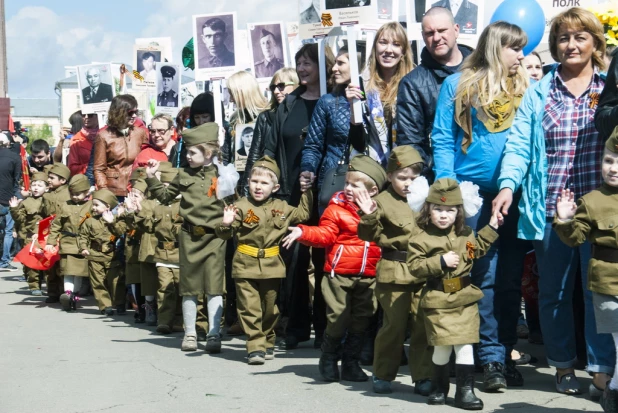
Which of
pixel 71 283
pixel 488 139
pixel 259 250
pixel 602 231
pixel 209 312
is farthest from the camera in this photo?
pixel 71 283

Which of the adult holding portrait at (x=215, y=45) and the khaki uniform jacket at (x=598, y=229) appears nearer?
the khaki uniform jacket at (x=598, y=229)

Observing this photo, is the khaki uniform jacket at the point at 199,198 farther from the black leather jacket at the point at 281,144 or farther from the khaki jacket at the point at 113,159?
the khaki jacket at the point at 113,159

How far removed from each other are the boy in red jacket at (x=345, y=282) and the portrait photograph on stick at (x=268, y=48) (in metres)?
6.00

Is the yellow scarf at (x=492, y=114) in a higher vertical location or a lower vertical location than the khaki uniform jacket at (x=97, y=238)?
higher

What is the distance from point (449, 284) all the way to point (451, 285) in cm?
1

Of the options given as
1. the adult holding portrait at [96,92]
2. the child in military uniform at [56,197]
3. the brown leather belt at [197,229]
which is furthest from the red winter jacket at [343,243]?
the adult holding portrait at [96,92]

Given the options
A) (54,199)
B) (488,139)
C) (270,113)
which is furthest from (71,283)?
(488,139)

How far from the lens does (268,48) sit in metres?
13.4

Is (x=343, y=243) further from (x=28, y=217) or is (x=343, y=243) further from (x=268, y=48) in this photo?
(x=28, y=217)

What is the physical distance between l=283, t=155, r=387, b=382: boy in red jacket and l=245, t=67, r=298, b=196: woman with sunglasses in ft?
7.19

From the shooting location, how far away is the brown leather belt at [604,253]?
19.5 feet

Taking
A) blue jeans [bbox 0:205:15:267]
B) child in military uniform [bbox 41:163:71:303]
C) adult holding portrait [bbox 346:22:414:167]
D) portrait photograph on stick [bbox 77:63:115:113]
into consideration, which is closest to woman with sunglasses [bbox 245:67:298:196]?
adult holding portrait [bbox 346:22:414:167]

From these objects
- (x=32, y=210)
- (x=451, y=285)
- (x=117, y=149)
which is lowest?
(x=451, y=285)

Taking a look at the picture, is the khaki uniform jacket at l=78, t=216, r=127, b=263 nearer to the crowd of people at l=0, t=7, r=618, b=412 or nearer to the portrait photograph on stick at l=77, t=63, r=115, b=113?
the crowd of people at l=0, t=7, r=618, b=412
